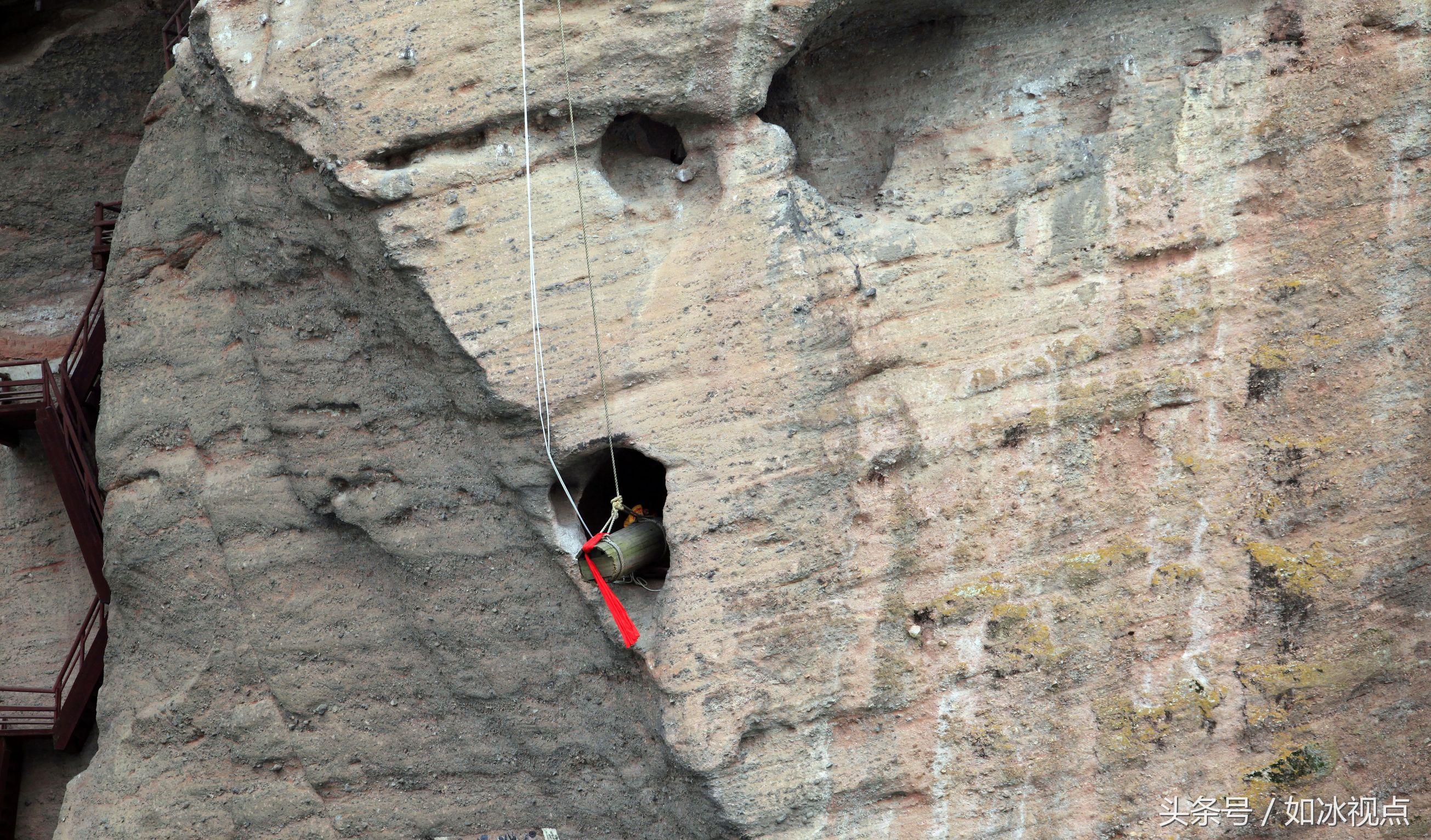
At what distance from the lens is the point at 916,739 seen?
15.3 ft

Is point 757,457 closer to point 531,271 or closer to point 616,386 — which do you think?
point 616,386

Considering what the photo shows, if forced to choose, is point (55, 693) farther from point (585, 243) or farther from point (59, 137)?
point (585, 243)

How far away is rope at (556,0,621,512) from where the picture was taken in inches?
183

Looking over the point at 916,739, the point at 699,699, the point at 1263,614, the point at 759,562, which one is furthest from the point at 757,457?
the point at 1263,614

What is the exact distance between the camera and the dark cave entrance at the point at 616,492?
194 inches

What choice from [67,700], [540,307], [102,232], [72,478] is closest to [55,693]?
[67,700]

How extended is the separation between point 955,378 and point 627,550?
5.10 feet

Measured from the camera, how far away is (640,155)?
503cm

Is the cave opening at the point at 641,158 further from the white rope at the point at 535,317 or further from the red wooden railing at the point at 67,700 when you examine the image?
the red wooden railing at the point at 67,700

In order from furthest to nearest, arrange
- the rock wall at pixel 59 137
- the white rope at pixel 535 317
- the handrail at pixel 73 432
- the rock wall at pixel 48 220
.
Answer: the rock wall at pixel 59 137, the rock wall at pixel 48 220, the handrail at pixel 73 432, the white rope at pixel 535 317

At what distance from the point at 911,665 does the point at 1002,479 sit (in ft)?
2.82

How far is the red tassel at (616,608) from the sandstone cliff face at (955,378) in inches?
5.6

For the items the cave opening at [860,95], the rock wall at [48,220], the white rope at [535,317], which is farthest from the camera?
the rock wall at [48,220]

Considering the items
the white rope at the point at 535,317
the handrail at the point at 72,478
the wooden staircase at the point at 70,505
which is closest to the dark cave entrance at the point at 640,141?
the white rope at the point at 535,317
